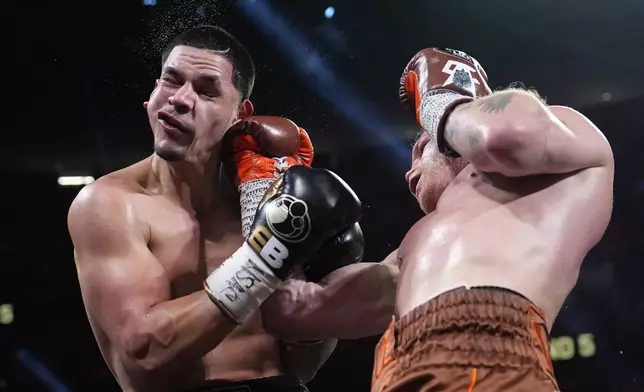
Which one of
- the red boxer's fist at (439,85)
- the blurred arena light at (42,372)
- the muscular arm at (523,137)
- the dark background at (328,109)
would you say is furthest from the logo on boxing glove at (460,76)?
the blurred arena light at (42,372)

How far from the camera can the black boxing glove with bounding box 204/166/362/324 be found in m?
1.57

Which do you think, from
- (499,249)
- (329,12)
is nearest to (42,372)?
(329,12)

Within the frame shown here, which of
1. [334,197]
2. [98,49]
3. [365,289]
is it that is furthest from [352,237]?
[98,49]

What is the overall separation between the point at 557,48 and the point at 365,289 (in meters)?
4.07

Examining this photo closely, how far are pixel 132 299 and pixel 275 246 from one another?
37 cm

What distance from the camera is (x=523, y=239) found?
132 cm

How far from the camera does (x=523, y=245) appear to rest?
4.31 ft

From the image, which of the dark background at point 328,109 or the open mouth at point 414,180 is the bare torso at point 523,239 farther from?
the dark background at point 328,109

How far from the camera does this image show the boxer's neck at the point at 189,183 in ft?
6.62

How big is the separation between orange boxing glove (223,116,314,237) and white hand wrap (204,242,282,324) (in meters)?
0.30

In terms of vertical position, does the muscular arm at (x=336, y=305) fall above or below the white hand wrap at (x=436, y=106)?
below

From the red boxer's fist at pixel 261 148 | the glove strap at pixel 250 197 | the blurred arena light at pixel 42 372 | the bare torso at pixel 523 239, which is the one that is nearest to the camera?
the bare torso at pixel 523 239

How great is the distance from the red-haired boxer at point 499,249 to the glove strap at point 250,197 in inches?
20.9

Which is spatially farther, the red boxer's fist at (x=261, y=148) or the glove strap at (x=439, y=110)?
the red boxer's fist at (x=261, y=148)
